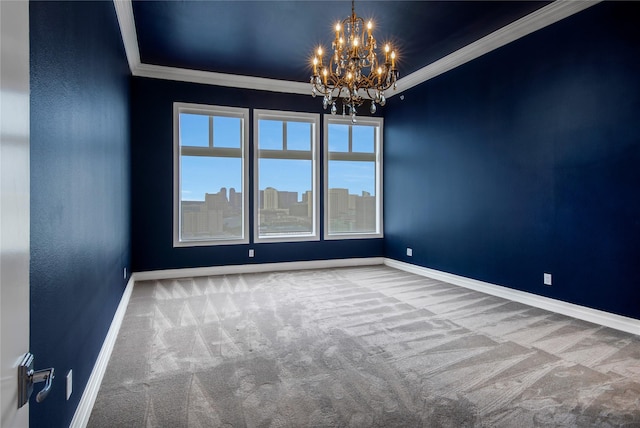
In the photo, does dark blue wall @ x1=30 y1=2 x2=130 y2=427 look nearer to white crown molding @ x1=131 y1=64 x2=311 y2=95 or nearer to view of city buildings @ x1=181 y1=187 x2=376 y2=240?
white crown molding @ x1=131 y1=64 x2=311 y2=95

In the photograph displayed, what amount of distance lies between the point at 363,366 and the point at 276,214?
12.7 feet

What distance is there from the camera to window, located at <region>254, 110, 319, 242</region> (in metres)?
6.00

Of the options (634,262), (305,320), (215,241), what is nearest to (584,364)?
(634,262)

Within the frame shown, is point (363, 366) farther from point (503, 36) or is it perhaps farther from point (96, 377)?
point (503, 36)

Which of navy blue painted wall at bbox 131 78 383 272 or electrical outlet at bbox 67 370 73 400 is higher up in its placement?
navy blue painted wall at bbox 131 78 383 272

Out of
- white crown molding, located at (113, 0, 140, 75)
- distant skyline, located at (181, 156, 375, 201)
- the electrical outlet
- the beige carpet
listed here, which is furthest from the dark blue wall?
distant skyline, located at (181, 156, 375, 201)

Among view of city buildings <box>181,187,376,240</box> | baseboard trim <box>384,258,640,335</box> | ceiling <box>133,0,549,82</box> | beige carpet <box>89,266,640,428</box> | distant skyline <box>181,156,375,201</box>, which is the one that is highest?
ceiling <box>133,0,549,82</box>

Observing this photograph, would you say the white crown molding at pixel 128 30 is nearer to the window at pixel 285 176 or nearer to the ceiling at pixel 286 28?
the ceiling at pixel 286 28

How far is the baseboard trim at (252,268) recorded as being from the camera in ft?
17.8

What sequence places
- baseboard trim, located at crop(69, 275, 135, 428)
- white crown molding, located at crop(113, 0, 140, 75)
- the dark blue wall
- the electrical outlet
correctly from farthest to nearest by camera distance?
white crown molding, located at crop(113, 0, 140, 75)
baseboard trim, located at crop(69, 275, 135, 428)
the electrical outlet
the dark blue wall

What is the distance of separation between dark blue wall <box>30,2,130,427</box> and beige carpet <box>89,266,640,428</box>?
1.71 ft

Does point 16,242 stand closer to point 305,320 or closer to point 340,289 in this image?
point 305,320

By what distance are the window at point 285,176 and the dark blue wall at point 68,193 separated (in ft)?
10.4

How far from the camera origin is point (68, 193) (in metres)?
1.65
